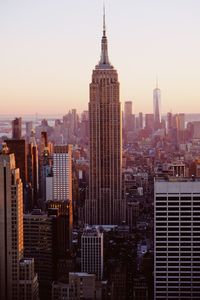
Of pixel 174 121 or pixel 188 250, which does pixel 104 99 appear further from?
pixel 188 250

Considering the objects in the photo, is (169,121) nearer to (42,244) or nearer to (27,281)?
(42,244)

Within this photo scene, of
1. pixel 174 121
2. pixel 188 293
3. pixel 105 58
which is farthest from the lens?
pixel 105 58

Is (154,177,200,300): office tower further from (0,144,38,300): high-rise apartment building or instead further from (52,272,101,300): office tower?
(0,144,38,300): high-rise apartment building

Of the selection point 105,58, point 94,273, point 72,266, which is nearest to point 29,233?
point 72,266

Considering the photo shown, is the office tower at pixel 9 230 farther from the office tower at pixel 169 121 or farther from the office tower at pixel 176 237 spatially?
the office tower at pixel 169 121

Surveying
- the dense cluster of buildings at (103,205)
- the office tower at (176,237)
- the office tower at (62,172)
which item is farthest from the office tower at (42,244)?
the office tower at (62,172)
